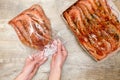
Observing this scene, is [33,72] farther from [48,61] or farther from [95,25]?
[95,25]

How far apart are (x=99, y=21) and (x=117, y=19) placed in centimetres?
9

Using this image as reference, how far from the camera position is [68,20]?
4.28 ft

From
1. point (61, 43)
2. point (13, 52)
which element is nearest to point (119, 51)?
point (61, 43)

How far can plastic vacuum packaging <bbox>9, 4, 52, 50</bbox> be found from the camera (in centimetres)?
130

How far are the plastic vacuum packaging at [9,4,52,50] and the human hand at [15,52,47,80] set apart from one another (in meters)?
0.05

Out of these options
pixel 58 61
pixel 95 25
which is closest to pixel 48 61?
pixel 58 61

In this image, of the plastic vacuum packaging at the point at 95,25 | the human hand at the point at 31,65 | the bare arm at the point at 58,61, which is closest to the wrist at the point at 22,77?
the human hand at the point at 31,65

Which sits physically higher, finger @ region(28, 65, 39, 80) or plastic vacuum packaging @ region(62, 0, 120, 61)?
plastic vacuum packaging @ region(62, 0, 120, 61)

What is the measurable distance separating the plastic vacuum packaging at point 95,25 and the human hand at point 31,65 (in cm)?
21

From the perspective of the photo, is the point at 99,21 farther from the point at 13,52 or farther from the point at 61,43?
the point at 13,52

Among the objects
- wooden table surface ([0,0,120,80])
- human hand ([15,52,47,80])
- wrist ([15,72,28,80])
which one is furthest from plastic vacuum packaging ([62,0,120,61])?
wrist ([15,72,28,80])

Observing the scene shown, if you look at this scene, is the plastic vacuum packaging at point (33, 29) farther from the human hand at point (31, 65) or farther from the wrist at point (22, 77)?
the wrist at point (22, 77)

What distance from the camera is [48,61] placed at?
130 cm

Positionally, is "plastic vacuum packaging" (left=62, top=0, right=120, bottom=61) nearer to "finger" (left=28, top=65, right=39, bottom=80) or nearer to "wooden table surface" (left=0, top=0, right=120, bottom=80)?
"wooden table surface" (left=0, top=0, right=120, bottom=80)
